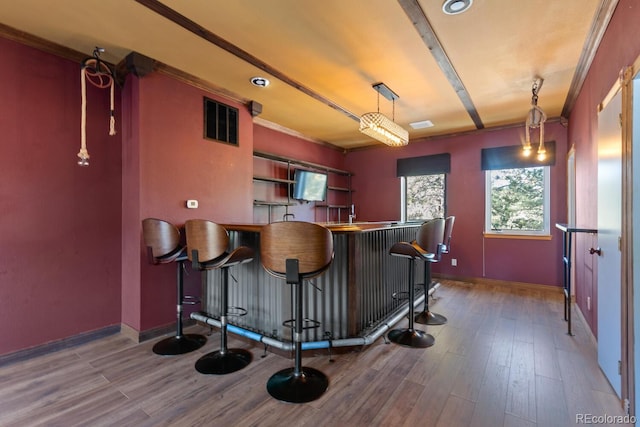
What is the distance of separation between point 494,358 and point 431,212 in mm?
3466

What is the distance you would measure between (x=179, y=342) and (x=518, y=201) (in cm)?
505

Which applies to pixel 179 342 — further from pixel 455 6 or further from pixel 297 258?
pixel 455 6

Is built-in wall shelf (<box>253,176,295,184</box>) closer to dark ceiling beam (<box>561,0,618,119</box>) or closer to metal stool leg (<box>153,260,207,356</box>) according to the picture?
metal stool leg (<box>153,260,207,356</box>)

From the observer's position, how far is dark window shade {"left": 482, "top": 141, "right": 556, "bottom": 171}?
174 inches

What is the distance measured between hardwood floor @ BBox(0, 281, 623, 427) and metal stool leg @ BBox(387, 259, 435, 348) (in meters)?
0.08

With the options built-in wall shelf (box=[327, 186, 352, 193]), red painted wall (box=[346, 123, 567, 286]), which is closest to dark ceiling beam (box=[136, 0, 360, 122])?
built-in wall shelf (box=[327, 186, 352, 193])

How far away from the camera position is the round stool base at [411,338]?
2.62 m

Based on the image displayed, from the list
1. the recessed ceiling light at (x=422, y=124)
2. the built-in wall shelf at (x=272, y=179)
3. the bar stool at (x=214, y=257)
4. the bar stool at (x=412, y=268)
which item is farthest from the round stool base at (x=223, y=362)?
the recessed ceiling light at (x=422, y=124)

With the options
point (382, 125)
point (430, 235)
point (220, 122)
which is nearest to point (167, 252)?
point (220, 122)

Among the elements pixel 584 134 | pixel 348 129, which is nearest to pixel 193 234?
pixel 348 129

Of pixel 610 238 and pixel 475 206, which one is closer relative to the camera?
pixel 610 238

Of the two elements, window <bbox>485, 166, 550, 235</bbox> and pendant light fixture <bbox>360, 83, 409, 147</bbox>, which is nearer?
pendant light fixture <bbox>360, 83, 409, 147</bbox>

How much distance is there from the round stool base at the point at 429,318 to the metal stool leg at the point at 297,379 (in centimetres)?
149
